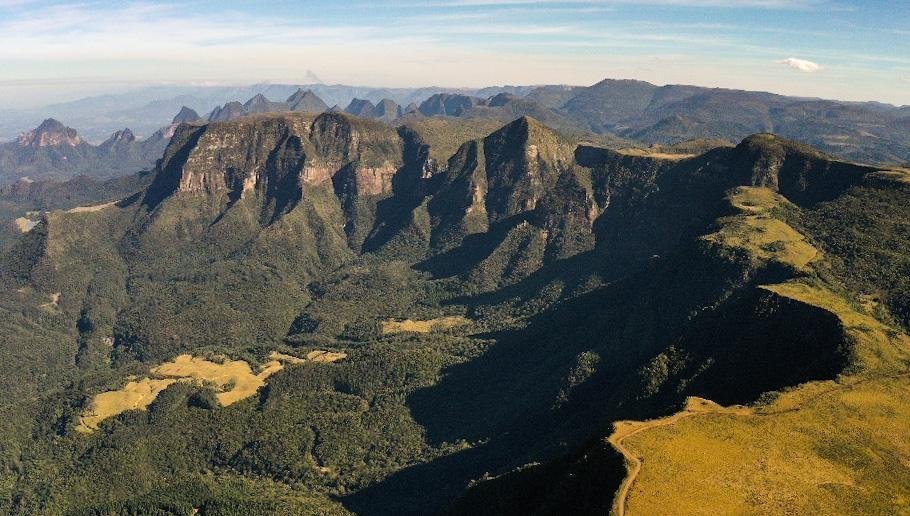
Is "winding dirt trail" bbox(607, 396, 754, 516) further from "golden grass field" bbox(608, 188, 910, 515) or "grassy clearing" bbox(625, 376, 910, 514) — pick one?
"grassy clearing" bbox(625, 376, 910, 514)

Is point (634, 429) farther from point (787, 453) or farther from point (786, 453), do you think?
point (787, 453)

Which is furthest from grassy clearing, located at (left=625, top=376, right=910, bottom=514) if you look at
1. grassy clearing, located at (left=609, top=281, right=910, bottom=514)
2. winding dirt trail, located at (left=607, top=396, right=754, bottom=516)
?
winding dirt trail, located at (left=607, top=396, right=754, bottom=516)

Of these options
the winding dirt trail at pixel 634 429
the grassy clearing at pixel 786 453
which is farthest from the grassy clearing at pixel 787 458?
the winding dirt trail at pixel 634 429

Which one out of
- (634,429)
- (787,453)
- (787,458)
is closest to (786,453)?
(787,453)

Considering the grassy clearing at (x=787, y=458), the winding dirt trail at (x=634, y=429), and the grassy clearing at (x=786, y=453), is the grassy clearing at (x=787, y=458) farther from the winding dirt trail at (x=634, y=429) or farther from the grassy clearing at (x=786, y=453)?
the winding dirt trail at (x=634, y=429)

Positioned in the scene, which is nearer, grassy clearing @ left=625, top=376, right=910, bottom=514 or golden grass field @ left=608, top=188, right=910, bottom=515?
grassy clearing @ left=625, top=376, right=910, bottom=514
